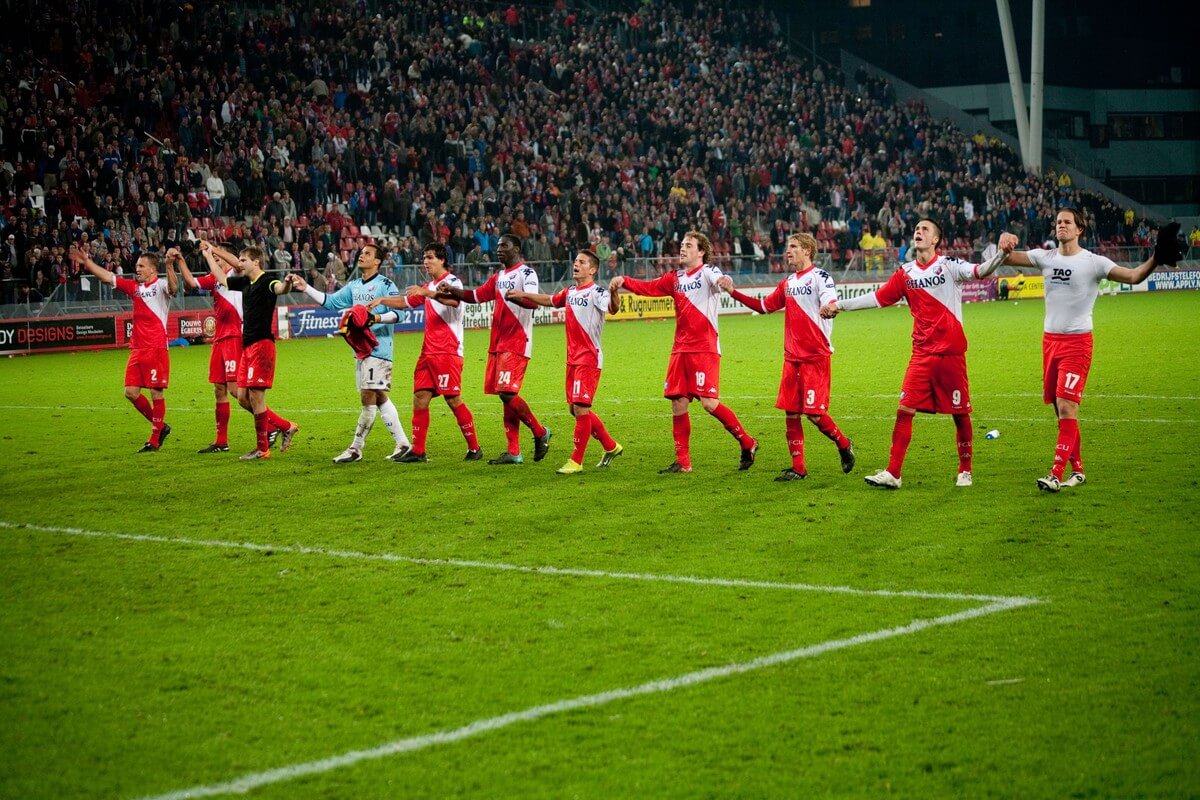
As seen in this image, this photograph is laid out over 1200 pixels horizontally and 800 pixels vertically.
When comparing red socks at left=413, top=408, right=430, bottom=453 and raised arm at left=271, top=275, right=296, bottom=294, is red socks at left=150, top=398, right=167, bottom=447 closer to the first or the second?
raised arm at left=271, top=275, right=296, bottom=294

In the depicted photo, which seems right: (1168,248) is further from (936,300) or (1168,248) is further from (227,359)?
(227,359)

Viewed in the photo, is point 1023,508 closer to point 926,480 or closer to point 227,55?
point 926,480

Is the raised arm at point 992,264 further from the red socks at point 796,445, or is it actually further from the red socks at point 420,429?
the red socks at point 420,429

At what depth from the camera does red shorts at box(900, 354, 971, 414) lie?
1186 cm

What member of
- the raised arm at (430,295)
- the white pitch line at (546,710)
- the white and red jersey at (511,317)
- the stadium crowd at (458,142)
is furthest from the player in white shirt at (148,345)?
the stadium crowd at (458,142)

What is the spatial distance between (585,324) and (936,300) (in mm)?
3336

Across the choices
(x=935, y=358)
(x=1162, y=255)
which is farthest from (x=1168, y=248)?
(x=935, y=358)

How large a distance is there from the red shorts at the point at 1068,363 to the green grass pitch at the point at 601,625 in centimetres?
89

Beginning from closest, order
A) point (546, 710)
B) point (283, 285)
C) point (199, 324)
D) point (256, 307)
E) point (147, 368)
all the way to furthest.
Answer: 1. point (546, 710)
2. point (283, 285)
3. point (256, 307)
4. point (147, 368)
5. point (199, 324)

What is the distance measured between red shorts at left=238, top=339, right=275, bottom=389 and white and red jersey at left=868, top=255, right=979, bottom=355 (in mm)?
6372

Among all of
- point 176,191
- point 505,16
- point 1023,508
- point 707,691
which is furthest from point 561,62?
point 707,691

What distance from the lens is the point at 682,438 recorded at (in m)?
13.2

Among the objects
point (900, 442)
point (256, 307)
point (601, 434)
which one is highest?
point (256, 307)

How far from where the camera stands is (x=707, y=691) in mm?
6352
